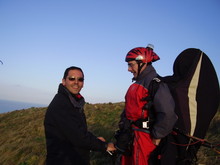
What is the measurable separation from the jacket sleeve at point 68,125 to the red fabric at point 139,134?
0.78 meters

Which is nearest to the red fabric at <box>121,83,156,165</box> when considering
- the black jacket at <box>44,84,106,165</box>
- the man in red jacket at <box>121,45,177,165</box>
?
the man in red jacket at <box>121,45,177,165</box>

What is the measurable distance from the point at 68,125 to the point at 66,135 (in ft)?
0.62

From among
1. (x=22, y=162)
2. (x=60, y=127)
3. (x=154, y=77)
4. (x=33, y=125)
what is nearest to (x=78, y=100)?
(x=60, y=127)

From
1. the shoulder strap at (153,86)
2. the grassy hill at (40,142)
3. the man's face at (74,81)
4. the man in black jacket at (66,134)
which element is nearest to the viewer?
the shoulder strap at (153,86)

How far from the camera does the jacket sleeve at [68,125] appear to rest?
3396mm

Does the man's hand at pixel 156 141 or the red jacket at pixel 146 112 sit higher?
the red jacket at pixel 146 112

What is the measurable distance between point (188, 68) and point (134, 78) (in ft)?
3.41

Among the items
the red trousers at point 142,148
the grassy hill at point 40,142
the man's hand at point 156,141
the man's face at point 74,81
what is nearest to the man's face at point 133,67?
the man's face at point 74,81

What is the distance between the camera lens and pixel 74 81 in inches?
155

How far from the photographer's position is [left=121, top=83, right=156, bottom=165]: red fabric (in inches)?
135

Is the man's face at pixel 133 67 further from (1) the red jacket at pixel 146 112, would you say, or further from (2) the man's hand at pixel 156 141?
(2) the man's hand at pixel 156 141

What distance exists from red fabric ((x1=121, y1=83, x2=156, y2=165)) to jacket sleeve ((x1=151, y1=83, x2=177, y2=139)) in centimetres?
27

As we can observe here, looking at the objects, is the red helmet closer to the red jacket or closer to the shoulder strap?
the red jacket

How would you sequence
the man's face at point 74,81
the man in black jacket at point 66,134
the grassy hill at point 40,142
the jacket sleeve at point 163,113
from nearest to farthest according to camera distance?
the jacket sleeve at point 163,113 < the man in black jacket at point 66,134 < the man's face at point 74,81 < the grassy hill at point 40,142
